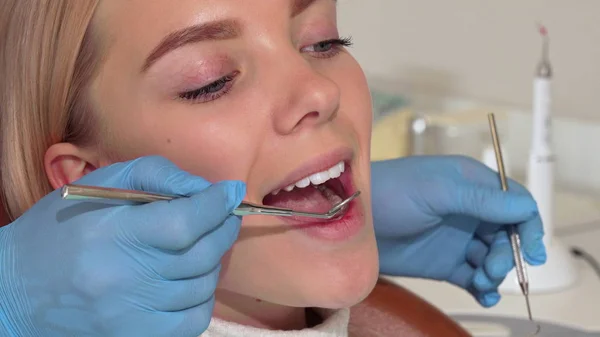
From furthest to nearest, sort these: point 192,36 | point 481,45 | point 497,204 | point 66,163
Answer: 1. point 481,45
2. point 497,204
3. point 66,163
4. point 192,36

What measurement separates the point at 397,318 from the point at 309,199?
0.26 meters

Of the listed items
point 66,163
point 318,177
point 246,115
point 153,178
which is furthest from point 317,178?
point 66,163

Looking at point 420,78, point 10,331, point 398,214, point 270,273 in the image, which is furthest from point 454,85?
point 10,331

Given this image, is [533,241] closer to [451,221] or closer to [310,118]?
[451,221]

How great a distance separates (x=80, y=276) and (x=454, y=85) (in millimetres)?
1695

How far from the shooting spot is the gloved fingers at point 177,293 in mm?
960

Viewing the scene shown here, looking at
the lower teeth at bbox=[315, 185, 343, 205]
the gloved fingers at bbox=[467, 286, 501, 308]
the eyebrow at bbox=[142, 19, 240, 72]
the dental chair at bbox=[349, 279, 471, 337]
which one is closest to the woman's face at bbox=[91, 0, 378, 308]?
the eyebrow at bbox=[142, 19, 240, 72]

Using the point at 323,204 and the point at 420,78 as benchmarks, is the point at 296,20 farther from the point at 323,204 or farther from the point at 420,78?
the point at 420,78

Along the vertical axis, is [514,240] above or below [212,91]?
below

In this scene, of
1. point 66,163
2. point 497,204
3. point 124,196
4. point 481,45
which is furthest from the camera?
point 481,45

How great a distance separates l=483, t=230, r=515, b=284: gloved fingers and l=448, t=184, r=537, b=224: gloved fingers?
52 millimetres

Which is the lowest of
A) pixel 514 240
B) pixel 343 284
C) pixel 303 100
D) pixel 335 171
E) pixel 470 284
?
pixel 470 284

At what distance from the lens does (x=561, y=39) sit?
217cm

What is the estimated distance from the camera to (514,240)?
137 cm
